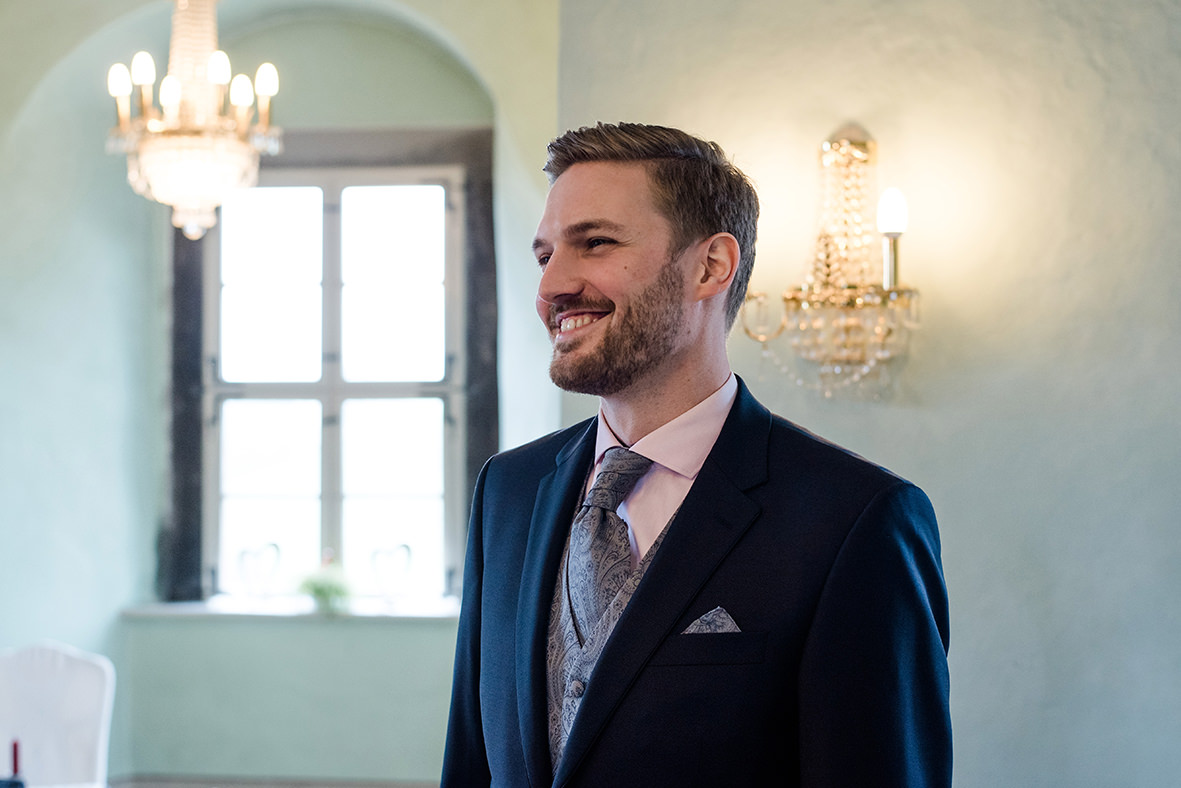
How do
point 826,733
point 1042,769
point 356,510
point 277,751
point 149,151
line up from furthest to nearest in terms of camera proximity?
point 356,510 → point 277,751 → point 149,151 → point 1042,769 → point 826,733

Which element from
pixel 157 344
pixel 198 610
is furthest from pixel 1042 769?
pixel 157 344

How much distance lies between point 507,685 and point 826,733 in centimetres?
38

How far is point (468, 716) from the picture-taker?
1397 mm

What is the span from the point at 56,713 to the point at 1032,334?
2.78 metres

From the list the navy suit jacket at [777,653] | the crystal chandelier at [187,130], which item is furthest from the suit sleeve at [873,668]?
the crystal chandelier at [187,130]

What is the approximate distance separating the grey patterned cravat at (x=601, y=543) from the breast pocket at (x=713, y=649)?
11 cm

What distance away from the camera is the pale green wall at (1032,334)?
2512 mm

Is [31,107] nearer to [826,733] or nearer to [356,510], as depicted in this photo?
[356,510]

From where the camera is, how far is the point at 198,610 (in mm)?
4680

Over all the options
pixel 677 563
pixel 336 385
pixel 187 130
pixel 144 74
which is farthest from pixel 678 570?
pixel 336 385

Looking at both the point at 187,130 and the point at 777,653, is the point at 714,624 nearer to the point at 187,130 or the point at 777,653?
the point at 777,653

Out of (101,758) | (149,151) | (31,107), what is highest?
(31,107)

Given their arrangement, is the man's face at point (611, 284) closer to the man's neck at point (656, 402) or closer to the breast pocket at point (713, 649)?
the man's neck at point (656, 402)

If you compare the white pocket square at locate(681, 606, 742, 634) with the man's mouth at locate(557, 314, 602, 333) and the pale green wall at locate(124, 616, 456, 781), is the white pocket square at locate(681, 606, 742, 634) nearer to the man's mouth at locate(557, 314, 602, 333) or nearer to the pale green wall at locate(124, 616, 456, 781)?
the man's mouth at locate(557, 314, 602, 333)
